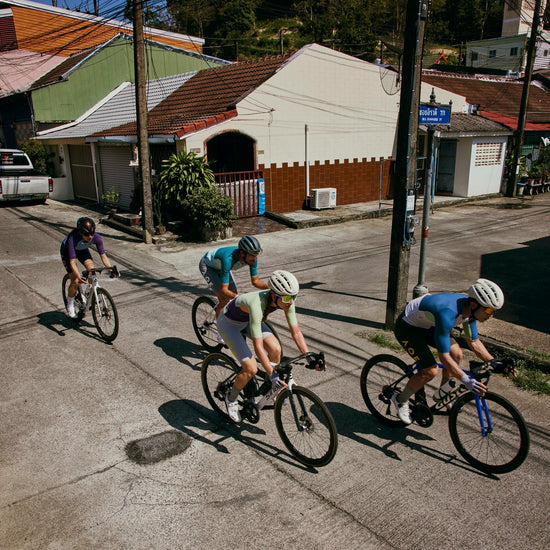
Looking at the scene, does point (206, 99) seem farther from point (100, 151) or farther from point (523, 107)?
point (523, 107)

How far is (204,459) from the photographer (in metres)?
4.78

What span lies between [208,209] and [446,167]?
1353cm

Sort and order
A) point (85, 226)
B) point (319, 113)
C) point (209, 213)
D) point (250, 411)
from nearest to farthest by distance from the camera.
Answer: point (250, 411)
point (85, 226)
point (209, 213)
point (319, 113)

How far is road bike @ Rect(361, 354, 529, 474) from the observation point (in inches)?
172

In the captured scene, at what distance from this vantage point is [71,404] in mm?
5762

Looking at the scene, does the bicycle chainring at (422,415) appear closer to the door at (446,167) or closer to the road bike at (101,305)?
the road bike at (101,305)

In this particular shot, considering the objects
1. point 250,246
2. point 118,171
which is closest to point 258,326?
point 250,246

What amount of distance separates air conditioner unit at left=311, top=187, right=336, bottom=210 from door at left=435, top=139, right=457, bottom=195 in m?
6.99

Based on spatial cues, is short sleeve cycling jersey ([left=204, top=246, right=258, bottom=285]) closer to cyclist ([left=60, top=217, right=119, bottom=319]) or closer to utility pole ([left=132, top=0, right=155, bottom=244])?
cyclist ([left=60, top=217, right=119, bottom=319])

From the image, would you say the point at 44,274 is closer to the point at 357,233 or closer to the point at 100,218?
the point at 100,218

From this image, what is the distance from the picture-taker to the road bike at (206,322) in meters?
7.01

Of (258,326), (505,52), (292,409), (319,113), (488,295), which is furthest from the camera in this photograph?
(505,52)

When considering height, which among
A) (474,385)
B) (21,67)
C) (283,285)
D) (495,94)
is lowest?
(474,385)

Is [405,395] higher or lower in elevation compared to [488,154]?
lower
